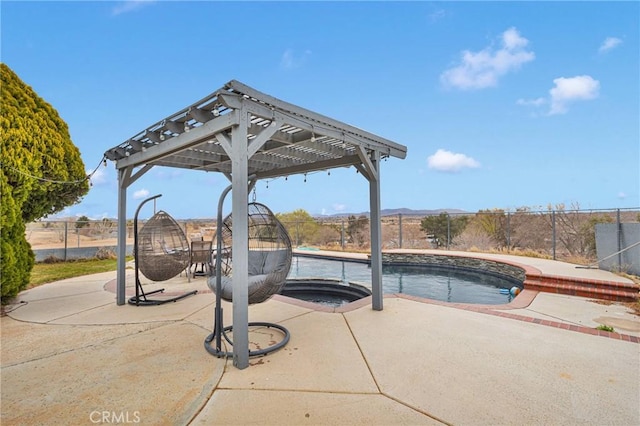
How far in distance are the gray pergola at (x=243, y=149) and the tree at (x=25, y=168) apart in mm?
1010

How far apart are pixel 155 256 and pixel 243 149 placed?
10.9ft

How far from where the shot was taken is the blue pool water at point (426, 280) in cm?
643

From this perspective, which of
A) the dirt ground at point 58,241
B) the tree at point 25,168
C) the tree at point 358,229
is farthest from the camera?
the tree at point 358,229

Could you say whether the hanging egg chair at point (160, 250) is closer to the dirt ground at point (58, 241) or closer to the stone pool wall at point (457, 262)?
the stone pool wall at point (457, 262)

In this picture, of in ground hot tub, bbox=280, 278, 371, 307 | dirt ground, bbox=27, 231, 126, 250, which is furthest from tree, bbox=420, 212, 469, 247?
dirt ground, bbox=27, 231, 126, 250

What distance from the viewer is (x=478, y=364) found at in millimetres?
2695

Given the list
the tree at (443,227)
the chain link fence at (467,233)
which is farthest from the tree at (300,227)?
the tree at (443,227)

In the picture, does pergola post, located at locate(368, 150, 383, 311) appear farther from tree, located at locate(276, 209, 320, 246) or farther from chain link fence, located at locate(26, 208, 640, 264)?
tree, located at locate(276, 209, 320, 246)

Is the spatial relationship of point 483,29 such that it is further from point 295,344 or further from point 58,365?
point 58,365

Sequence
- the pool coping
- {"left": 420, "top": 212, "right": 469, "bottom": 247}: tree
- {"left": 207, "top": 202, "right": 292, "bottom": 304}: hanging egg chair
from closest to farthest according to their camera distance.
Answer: {"left": 207, "top": 202, "right": 292, "bottom": 304}: hanging egg chair → the pool coping → {"left": 420, "top": 212, "right": 469, "bottom": 247}: tree

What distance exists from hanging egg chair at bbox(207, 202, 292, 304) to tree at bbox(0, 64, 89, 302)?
3030mm

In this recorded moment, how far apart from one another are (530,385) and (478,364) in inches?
15.9

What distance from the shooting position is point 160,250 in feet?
18.4

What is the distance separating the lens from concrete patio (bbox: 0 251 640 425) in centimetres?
204
